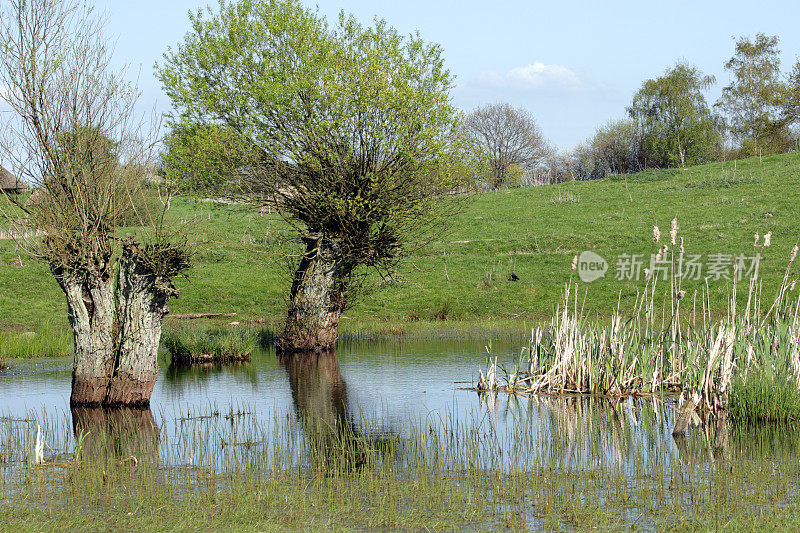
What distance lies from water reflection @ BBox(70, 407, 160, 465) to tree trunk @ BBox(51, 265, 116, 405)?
328 mm

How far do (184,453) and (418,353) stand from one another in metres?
10.9

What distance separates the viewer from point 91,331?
1320cm

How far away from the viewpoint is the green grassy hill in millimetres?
29500

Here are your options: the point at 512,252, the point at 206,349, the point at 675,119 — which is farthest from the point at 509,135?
the point at 206,349

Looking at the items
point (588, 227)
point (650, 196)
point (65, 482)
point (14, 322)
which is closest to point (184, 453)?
point (65, 482)

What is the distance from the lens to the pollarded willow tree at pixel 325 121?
20047 millimetres

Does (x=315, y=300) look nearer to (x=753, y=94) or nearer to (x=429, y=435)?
(x=429, y=435)

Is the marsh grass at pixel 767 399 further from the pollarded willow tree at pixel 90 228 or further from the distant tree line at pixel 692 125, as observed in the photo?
the distant tree line at pixel 692 125

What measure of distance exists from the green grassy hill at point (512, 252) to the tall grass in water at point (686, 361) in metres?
8.81

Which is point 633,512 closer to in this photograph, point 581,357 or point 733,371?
point 733,371

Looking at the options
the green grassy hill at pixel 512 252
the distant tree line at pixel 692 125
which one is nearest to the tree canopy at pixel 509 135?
the distant tree line at pixel 692 125

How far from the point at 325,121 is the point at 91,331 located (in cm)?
869

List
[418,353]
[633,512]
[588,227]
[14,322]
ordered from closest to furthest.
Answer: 1. [633,512]
2. [418,353]
3. [14,322]
4. [588,227]

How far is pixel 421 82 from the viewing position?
21.2 m
